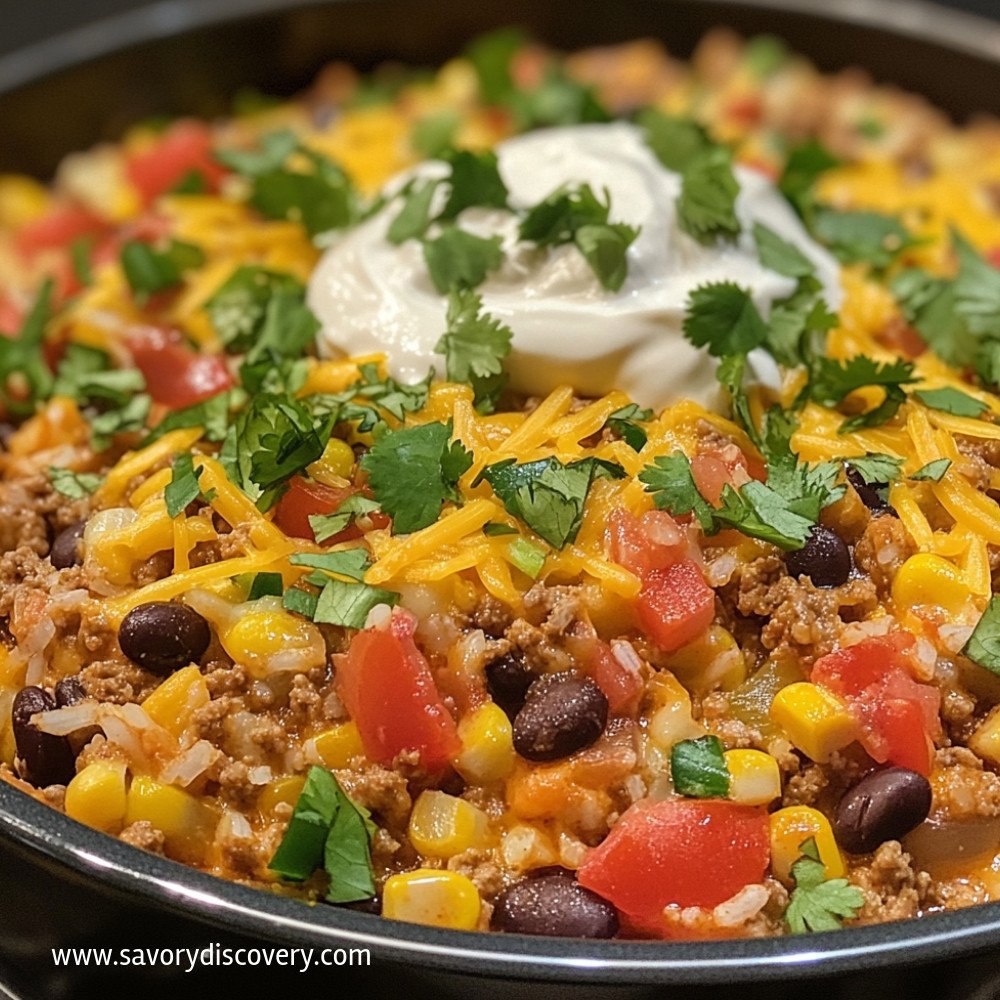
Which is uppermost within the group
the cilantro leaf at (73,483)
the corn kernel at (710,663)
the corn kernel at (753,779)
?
the cilantro leaf at (73,483)

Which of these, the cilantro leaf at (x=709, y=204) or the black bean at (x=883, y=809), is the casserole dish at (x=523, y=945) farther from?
the cilantro leaf at (x=709, y=204)

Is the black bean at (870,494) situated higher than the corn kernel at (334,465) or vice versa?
the corn kernel at (334,465)

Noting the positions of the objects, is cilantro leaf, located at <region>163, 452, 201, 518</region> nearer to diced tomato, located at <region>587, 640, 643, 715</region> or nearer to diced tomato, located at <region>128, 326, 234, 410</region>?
diced tomato, located at <region>128, 326, 234, 410</region>

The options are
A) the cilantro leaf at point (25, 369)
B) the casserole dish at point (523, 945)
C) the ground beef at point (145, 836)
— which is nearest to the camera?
the casserole dish at point (523, 945)

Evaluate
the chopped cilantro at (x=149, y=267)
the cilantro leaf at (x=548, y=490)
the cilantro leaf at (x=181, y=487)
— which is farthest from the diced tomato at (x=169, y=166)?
the cilantro leaf at (x=548, y=490)

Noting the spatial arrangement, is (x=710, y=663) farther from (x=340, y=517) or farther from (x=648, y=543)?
(x=340, y=517)

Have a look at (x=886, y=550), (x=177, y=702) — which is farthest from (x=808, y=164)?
(x=177, y=702)

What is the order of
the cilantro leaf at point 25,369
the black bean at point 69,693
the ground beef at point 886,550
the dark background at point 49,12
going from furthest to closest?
the dark background at point 49,12 < the cilantro leaf at point 25,369 < the ground beef at point 886,550 < the black bean at point 69,693
